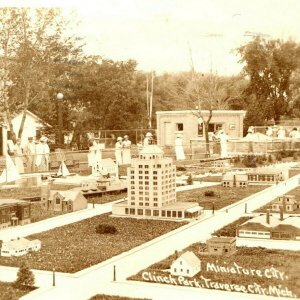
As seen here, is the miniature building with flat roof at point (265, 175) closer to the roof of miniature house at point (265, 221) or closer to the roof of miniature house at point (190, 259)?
the roof of miniature house at point (265, 221)

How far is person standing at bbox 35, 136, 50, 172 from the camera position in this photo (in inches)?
637

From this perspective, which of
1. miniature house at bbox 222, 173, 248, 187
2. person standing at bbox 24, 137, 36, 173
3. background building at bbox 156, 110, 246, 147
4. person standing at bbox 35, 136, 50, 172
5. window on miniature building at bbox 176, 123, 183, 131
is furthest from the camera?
person standing at bbox 24, 137, 36, 173

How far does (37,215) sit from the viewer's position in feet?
44.7

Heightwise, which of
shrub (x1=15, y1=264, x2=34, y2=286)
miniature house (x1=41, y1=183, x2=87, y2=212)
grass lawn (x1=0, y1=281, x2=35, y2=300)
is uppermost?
miniature house (x1=41, y1=183, x2=87, y2=212)

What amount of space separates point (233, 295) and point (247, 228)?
2.94 metres

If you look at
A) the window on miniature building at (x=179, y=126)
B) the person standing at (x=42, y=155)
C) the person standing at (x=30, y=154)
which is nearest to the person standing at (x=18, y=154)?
the person standing at (x=30, y=154)

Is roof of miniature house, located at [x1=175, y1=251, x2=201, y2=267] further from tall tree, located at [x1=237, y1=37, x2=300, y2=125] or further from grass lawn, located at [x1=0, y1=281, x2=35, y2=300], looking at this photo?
tall tree, located at [x1=237, y1=37, x2=300, y2=125]

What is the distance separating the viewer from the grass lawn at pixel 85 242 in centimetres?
980

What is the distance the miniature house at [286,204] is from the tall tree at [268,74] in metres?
1.94

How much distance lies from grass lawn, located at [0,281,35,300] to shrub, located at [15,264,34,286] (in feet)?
0.21

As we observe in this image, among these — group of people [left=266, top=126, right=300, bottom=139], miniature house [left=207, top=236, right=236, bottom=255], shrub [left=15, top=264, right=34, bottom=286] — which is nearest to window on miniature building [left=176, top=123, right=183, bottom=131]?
group of people [left=266, top=126, right=300, bottom=139]

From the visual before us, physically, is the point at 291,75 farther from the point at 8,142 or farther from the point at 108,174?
the point at 8,142

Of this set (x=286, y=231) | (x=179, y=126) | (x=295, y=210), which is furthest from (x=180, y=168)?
(x=286, y=231)

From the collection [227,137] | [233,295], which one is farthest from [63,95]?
[233,295]
